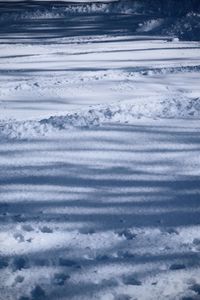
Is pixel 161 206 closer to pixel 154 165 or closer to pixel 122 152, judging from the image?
pixel 154 165

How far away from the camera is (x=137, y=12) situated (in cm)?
2077

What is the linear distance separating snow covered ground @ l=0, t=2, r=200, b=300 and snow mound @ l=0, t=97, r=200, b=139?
16 mm

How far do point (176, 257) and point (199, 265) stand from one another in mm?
166

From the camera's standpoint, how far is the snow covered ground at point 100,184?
2178 mm

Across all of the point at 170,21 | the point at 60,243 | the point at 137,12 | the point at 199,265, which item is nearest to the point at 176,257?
the point at 199,265

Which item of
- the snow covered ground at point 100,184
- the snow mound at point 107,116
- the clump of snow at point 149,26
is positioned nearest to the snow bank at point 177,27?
the clump of snow at point 149,26

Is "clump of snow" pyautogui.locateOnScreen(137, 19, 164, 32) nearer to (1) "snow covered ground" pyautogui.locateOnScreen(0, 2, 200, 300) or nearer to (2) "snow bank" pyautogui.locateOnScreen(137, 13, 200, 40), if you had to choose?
(2) "snow bank" pyautogui.locateOnScreen(137, 13, 200, 40)

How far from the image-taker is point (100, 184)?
3.25 metres

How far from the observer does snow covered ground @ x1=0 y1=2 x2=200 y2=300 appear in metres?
2.18

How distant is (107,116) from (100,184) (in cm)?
177

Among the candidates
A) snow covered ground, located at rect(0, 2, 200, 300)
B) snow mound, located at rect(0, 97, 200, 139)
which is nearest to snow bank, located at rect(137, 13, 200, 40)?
snow covered ground, located at rect(0, 2, 200, 300)

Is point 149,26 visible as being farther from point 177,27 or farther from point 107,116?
point 107,116

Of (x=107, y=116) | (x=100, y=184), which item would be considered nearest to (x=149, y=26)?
(x=107, y=116)

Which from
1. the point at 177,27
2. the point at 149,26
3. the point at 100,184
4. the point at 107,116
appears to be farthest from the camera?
the point at 149,26
